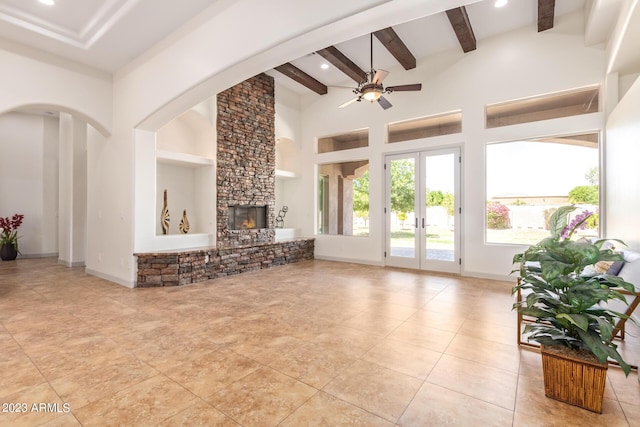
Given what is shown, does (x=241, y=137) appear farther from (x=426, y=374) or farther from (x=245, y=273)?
(x=426, y=374)

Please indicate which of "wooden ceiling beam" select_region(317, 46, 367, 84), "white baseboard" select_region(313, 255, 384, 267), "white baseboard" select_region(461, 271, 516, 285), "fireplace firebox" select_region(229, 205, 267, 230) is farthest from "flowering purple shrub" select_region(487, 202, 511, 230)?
"fireplace firebox" select_region(229, 205, 267, 230)

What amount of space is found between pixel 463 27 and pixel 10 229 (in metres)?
11.0

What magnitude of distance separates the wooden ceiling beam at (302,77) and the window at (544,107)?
12.6 ft

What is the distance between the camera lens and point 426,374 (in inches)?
89.4

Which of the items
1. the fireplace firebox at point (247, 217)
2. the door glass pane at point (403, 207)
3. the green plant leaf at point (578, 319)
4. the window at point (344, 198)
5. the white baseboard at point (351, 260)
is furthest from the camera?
the window at point (344, 198)

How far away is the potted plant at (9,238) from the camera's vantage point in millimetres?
7355

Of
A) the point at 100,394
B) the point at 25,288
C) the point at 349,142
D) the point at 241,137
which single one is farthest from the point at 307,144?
the point at 100,394

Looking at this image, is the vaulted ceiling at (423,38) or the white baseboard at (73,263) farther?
the white baseboard at (73,263)

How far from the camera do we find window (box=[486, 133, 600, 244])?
485 cm

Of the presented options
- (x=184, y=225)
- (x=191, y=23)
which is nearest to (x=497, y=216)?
(x=191, y=23)

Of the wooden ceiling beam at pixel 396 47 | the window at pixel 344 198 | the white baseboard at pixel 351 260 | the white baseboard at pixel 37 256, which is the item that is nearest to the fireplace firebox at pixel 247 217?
the window at pixel 344 198

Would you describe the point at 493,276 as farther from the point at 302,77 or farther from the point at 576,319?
the point at 302,77

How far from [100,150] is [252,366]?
5.56 metres

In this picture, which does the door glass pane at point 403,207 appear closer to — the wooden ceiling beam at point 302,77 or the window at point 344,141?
the window at point 344,141
